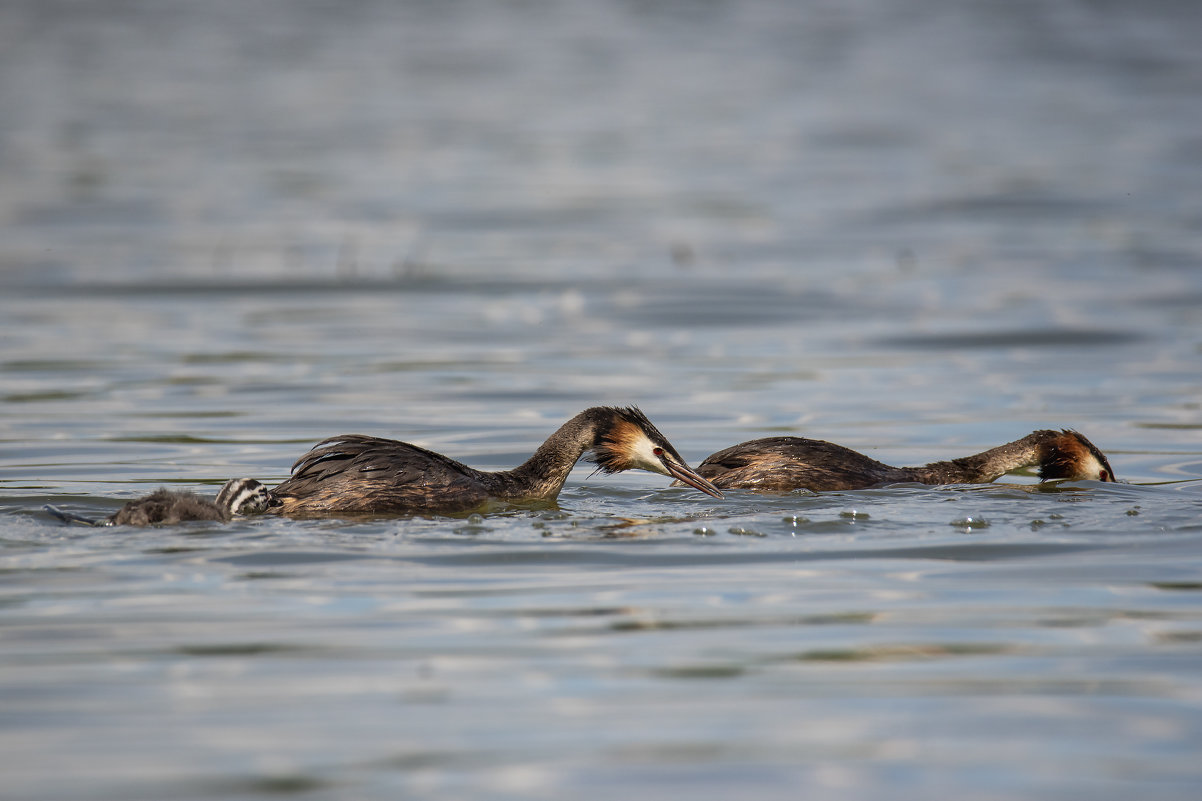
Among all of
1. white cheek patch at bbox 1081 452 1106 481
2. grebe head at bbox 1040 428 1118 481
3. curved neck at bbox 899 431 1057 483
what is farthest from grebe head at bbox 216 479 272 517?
white cheek patch at bbox 1081 452 1106 481

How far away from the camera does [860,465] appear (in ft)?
31.8

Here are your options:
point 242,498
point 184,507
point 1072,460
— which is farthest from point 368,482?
point 1072,460

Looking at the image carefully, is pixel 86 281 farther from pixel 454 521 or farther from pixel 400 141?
pixel 400 141

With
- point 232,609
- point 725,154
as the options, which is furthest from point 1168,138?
point 232,609

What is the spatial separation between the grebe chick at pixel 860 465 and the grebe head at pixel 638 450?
37 cm

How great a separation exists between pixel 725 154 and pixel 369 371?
54.8 ft

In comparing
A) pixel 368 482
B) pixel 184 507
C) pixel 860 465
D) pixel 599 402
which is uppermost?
pixel 599 402

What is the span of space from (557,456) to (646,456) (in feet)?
1.63

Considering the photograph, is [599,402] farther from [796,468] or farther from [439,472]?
[439,472]

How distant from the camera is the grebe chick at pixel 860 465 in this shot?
9.58m

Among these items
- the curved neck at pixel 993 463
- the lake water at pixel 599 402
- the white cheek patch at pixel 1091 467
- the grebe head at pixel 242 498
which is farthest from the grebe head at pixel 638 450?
the white cheek patch at pixel 1091 467

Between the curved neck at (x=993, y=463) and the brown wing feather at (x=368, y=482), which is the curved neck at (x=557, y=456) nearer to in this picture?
the brown wing feather at (x=368, y=482)

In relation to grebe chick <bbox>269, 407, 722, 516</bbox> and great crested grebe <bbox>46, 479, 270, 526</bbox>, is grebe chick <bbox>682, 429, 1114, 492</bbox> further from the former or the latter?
great crested grebe <bbox>46, 479, 270, 526</bbox>

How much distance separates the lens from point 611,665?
5.90m
